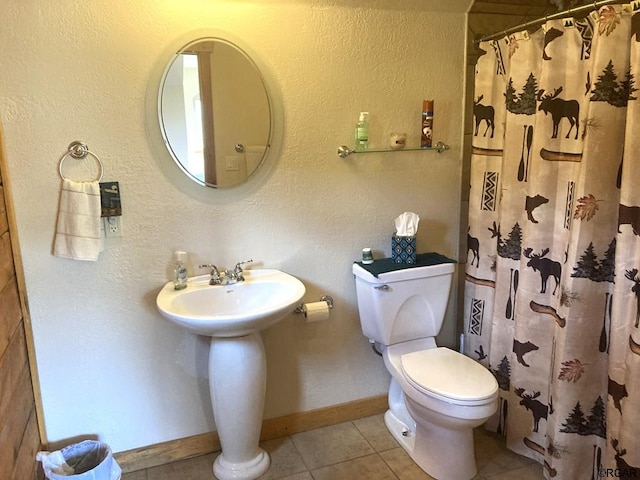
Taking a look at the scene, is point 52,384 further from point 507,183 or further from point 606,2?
point 606,2

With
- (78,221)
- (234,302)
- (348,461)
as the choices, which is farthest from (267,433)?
(78,221)

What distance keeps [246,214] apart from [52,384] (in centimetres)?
104

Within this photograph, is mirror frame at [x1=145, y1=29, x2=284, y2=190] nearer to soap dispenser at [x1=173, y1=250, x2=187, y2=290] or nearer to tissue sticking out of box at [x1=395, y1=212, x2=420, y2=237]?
soap dispenser at [x1=173, y1=250, x2=187, y2=290]

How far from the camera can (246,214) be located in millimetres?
2193

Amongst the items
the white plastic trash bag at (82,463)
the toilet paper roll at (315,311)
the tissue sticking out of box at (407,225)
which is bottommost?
the white plastic trash bag at (82,463)

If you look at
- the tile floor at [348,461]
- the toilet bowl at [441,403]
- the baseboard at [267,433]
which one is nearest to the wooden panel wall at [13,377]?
the baseboard at [267,433]

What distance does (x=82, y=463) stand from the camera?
6.75ft

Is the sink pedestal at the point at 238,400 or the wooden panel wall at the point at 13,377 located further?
the sink pedestal at the point at 238,400

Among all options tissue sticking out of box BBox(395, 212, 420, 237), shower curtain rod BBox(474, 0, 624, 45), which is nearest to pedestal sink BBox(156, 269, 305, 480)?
tissue sticking out of box BBox(395, 212, 420, 237)

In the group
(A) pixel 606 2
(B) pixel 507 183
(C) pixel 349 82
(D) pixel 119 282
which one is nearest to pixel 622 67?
(A) pixel 606 2

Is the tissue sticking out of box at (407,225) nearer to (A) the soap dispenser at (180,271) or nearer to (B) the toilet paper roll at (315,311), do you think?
(B) the toilet paper roll at (315,311)

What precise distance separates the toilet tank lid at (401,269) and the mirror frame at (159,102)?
62 centimetres

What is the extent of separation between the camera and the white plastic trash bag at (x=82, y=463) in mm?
1881

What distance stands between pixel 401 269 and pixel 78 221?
1.34m
